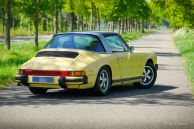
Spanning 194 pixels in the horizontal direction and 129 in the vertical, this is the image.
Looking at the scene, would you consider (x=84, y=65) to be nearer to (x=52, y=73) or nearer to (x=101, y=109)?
(x=52, y=73)

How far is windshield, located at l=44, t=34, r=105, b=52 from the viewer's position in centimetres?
1219

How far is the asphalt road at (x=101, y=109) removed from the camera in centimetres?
829

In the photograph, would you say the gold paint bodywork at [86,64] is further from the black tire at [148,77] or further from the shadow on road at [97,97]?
the black tire at [148,77]

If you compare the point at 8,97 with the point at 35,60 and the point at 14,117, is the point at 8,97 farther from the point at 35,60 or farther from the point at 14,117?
the point at 14,117

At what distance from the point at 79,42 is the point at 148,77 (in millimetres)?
2437

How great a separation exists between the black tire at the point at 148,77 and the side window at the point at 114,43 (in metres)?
1.15

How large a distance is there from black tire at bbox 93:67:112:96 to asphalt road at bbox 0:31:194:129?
0.15 metres

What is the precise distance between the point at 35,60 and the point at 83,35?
1.34m

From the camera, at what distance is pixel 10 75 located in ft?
51.3

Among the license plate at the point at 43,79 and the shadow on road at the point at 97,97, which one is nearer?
the shadow on road at the point at 97,97

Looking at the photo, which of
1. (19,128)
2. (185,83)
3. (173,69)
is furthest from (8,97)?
(173,69)

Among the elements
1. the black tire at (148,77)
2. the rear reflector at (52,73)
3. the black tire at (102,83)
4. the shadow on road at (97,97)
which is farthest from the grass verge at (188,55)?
the rear reflector at (52,73)

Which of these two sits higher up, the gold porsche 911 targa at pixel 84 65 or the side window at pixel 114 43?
the side window at pixel 114 43

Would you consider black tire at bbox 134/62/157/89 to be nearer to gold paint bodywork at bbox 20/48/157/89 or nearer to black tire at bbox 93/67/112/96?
gold paint bodywork at bbox 20/48/157/89
